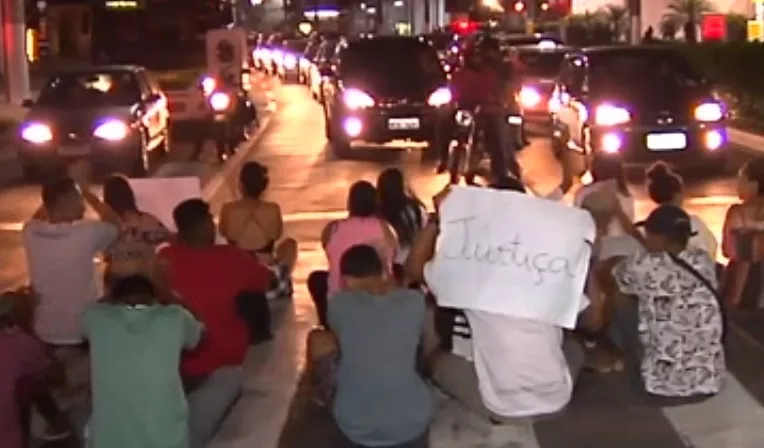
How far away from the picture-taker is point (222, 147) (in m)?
27.5

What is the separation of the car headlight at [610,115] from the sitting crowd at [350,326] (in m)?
9.91

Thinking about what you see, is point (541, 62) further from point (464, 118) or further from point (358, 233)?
point (358, 233)

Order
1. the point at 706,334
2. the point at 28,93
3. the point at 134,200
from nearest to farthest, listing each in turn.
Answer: the point at 706,334, the point at 134,200, the point at 28,93

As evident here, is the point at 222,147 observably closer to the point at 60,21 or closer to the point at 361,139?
Result: the point at 361,139

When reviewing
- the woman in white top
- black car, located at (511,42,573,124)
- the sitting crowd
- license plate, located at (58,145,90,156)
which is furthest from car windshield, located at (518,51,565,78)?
the sitting crowd

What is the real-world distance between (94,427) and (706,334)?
3.46 meters

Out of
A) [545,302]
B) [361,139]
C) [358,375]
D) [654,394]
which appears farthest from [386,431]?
[361,139]

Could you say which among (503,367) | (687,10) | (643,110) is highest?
(687,10)

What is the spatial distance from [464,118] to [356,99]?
5063 millimetres

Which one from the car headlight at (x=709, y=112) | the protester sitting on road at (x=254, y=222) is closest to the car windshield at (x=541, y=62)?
the car headlight at (x=709, y=112)

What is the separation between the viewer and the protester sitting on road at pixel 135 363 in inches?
316

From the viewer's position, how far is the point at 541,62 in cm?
3288

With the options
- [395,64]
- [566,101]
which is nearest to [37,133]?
[395,64]

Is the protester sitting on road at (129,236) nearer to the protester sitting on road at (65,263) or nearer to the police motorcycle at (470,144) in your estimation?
the protester sitting on road at (65,263)
